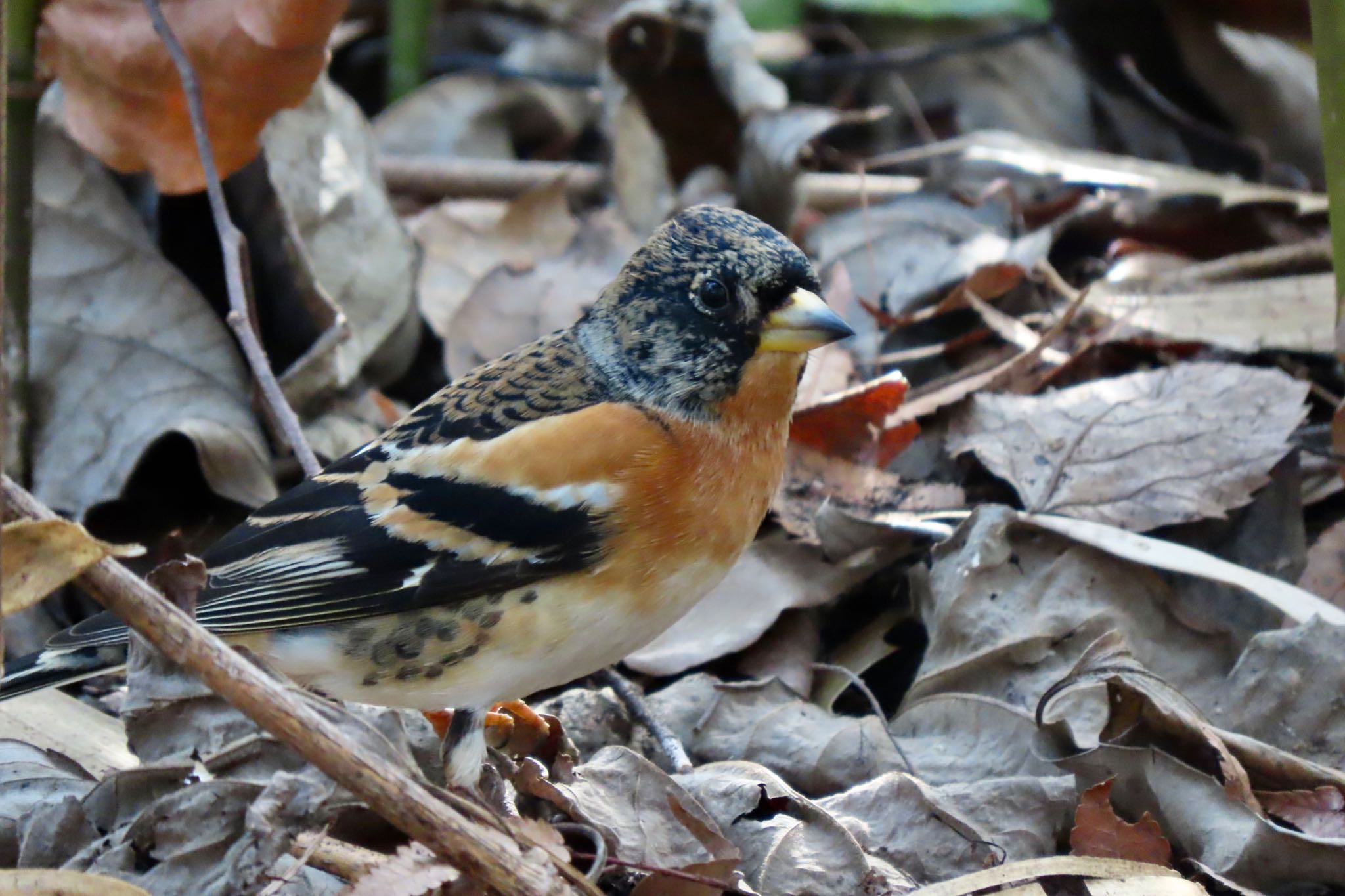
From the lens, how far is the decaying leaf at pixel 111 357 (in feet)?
11.4

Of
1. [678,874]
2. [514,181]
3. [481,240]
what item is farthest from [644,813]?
[514,181]

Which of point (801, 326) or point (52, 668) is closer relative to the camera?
point (52, 668)

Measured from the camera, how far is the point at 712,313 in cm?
278

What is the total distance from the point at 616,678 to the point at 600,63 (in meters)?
3.68

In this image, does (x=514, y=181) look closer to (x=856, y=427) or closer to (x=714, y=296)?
(x=856, y=427)

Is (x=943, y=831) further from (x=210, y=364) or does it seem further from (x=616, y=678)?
(x=210, y=364)

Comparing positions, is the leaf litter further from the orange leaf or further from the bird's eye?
the bird's eye

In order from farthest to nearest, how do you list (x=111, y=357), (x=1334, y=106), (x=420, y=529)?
(x=111, y=357), (x=1334, y=106), (x=420, y=529)

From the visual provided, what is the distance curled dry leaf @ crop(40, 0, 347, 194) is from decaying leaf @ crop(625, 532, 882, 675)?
157 centimetres

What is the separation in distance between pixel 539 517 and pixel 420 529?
24cm

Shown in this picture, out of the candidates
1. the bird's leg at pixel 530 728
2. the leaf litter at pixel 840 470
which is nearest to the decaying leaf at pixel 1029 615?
the leaf litter at pixel 840 470

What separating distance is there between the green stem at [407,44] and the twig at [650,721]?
11.1 ft

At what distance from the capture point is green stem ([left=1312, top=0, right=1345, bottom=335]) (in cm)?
287

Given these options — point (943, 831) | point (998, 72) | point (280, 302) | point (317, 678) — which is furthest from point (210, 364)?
point (998, 72)
